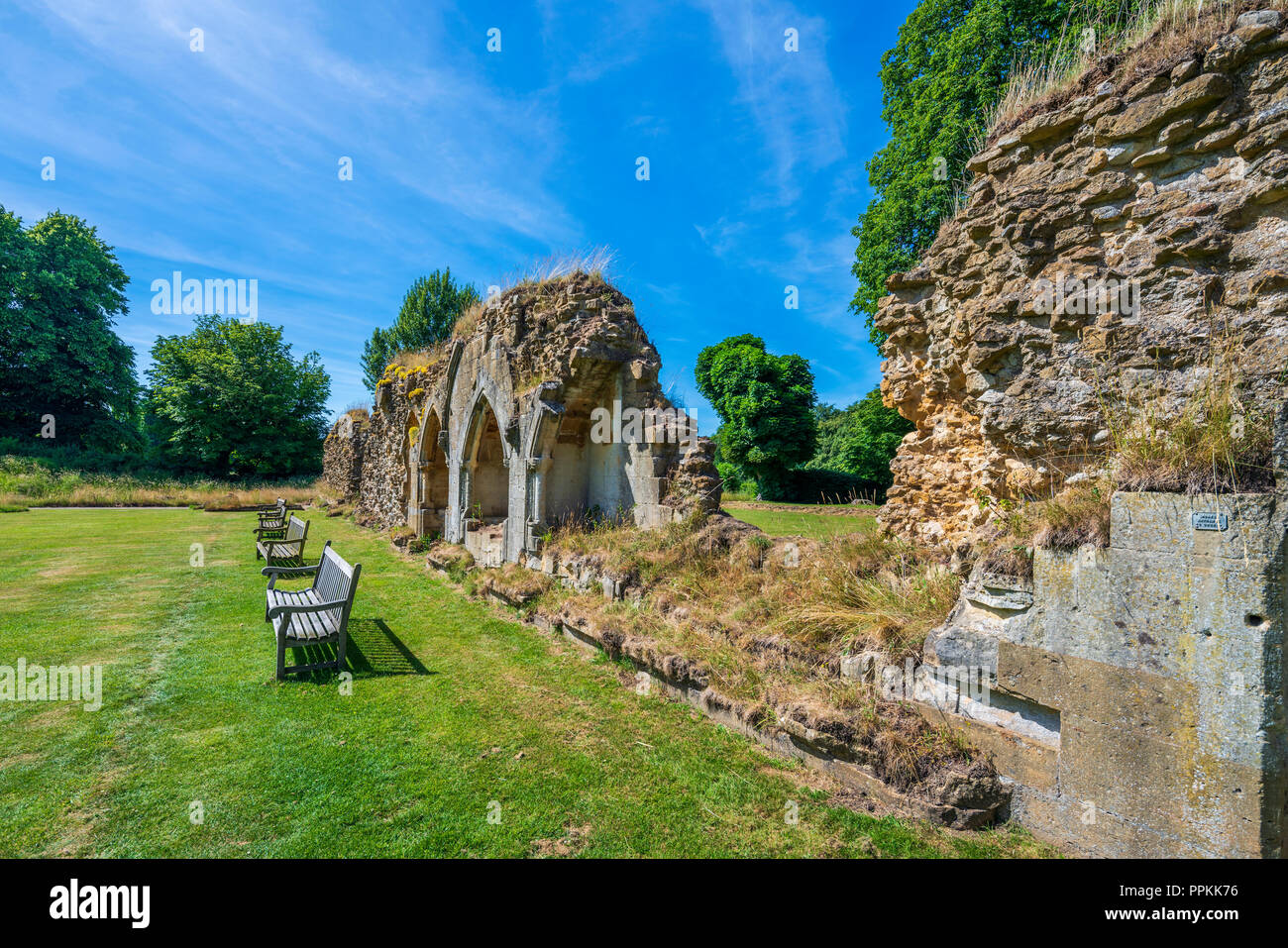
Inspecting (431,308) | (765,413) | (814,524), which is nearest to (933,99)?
(814,524)

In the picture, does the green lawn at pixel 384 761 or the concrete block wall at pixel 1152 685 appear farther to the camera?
the green lawn at pixel 384 761

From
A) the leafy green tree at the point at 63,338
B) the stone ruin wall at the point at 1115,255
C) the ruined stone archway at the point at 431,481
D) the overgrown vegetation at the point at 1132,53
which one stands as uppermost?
the leafy green tree at the point at 63,338

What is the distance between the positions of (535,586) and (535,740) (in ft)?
12.0

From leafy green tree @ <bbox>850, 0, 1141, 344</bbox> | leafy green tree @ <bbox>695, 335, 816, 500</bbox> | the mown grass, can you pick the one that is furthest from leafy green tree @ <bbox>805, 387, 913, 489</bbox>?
the mown grass

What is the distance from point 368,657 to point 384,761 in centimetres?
244

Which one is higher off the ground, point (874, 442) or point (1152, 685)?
point (874, 442)

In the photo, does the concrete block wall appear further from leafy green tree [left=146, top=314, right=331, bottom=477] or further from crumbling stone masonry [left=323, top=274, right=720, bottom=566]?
leafy green tree [left=146, top=314, right=331, bottom=477]

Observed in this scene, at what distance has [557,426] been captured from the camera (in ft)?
28.2

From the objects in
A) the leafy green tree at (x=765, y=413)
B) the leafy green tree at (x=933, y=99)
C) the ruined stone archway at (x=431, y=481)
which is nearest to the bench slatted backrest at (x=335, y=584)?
the ruined stone archway at (x=431, y=481)

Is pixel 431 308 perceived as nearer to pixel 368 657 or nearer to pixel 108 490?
pixel 108 490

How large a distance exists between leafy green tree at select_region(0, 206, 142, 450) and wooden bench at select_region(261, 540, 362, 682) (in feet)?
118

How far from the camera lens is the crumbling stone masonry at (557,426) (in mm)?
7887

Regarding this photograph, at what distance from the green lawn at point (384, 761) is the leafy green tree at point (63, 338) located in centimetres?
3351

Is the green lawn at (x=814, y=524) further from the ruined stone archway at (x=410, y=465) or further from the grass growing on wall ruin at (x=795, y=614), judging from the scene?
the ruined stone archway at (x=410, y=465)
